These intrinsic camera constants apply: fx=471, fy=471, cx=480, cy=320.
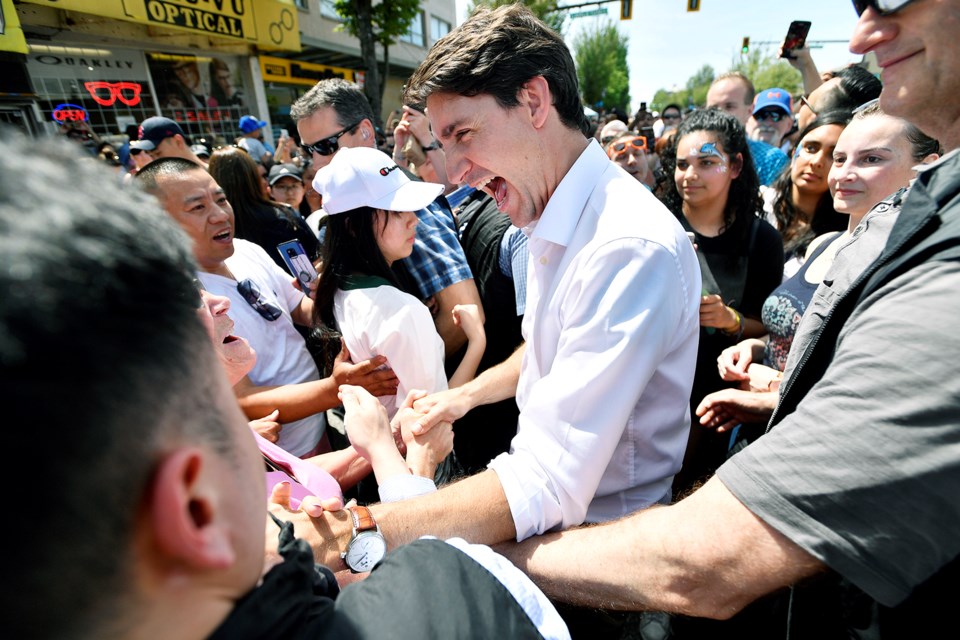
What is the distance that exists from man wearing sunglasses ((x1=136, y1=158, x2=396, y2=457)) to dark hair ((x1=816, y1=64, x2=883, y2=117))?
143 inches

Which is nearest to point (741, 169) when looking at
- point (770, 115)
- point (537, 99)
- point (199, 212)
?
point (537, 99)

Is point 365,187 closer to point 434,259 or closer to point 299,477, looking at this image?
point 434,259

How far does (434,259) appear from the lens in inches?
104

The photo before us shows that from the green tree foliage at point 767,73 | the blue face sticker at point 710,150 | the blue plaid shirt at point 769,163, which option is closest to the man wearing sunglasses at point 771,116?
the blue plaid shirt at point 769,163

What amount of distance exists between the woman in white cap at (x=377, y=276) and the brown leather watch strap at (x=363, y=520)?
3.06 ft

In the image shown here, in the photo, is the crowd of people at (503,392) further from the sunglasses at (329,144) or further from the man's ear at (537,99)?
the sunglasses at (329,144)

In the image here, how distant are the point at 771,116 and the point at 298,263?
5995 mm

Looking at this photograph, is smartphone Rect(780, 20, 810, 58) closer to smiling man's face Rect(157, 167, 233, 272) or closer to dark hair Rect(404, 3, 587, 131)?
dark hair Rect(404, 3, 587, 131)

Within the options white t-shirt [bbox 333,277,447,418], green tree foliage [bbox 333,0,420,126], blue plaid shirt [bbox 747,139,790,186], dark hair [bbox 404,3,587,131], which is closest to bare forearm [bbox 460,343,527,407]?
white t-shirt [bbox 333,277,447,418]

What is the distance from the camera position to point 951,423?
674mm

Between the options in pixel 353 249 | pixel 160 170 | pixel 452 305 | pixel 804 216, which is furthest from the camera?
pixel 804 216

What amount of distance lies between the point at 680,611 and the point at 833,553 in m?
0.37

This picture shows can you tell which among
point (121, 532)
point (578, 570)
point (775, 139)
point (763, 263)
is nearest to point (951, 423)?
point (578, 570)

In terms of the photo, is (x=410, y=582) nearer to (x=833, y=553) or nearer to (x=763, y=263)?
(x=833, y=553)
